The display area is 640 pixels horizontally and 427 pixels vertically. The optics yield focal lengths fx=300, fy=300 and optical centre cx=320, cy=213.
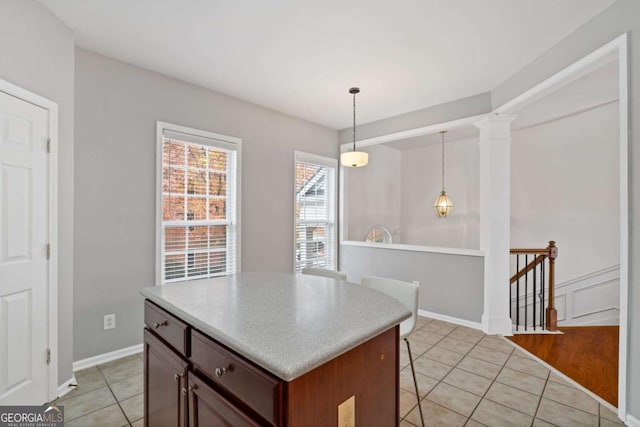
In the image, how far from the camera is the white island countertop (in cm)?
92

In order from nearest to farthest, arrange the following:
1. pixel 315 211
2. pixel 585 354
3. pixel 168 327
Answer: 1. pixel 168 327
2. pixel 585 354
3. pixel 315 211

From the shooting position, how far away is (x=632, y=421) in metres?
1.85

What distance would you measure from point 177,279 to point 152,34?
222 cm

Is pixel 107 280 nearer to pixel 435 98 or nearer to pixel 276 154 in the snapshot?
pixel 276 154

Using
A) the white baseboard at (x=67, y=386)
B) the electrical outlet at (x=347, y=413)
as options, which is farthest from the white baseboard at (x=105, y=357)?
the electrical outlet at (x=347, y=413)

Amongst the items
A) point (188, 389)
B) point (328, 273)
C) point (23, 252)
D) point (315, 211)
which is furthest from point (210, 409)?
point (315, 211)

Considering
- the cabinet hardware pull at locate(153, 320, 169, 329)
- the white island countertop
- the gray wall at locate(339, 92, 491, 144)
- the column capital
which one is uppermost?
the gray wall at locate(339, 92, 491, 144)

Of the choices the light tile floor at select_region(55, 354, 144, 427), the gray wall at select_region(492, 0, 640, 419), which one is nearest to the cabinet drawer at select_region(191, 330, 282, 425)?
the light tile floor at select_region(55, 354, 144, 427)

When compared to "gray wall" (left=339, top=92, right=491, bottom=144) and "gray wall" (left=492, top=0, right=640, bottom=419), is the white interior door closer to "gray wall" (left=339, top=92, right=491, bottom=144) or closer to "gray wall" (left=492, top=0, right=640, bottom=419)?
"gray wall" (left=339, top=92, right=491, bottom=144)

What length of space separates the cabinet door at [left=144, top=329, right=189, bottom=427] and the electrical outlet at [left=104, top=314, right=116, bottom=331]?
1436 mm

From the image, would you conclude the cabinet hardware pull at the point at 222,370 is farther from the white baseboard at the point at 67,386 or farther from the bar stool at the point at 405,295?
the white baseboard at the point at 67,386

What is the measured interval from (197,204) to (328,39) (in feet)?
6.86

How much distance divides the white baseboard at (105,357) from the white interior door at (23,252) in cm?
47

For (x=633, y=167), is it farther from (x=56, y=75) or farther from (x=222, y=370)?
(x=56, y=75)
